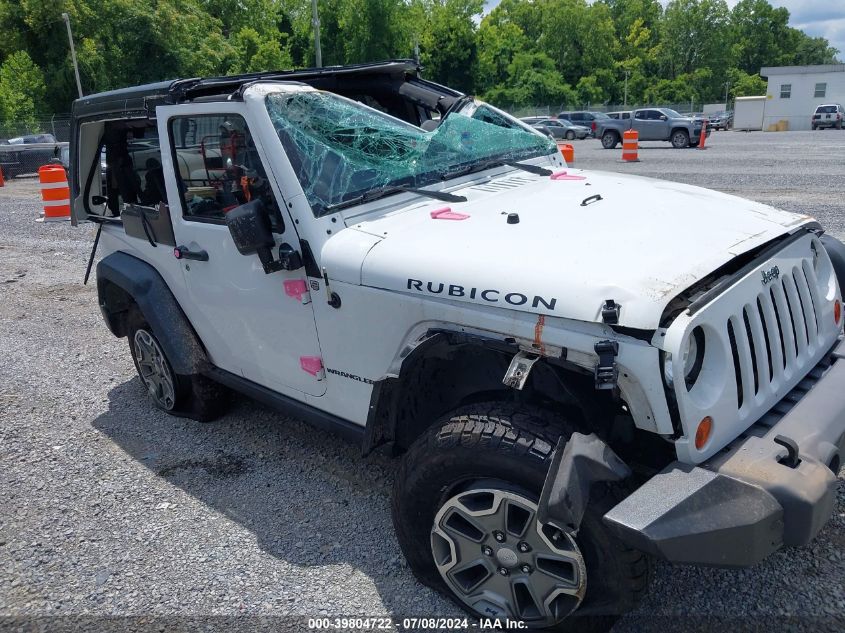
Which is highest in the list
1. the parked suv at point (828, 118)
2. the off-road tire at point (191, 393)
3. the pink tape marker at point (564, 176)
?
the pink tape marker at point (564, 176)

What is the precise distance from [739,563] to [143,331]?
369 centimetres

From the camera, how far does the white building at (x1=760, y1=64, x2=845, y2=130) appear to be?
45.8 m

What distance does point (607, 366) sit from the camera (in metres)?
2.20

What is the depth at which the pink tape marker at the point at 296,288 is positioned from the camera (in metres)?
3.13

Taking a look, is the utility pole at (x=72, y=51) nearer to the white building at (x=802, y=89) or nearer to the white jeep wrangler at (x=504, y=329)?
the white jeep wrangler at (x=504, y=329)

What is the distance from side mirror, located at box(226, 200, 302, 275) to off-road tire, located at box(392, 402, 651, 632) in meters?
1.00

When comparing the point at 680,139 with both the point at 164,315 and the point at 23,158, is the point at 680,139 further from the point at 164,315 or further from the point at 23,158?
the point at 164,315

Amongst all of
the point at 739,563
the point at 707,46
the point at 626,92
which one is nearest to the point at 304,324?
the point at 739,563

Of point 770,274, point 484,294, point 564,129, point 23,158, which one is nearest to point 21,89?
point 23,158

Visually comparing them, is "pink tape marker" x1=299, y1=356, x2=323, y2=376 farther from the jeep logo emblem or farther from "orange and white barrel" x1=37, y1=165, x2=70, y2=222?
"orange and white barrel" x1=37, y1=165, x2=70, y2=222

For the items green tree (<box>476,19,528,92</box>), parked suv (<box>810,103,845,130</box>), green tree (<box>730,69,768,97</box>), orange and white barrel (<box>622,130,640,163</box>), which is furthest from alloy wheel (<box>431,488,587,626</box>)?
green tree (<box>730,69,768,97</box>)

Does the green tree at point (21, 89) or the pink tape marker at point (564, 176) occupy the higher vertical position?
the green tree at point (21, 89)

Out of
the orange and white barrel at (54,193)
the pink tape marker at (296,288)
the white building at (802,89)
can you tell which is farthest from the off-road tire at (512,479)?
the white building at (802,89)

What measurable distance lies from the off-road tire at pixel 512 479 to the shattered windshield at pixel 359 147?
1191 millimetres
